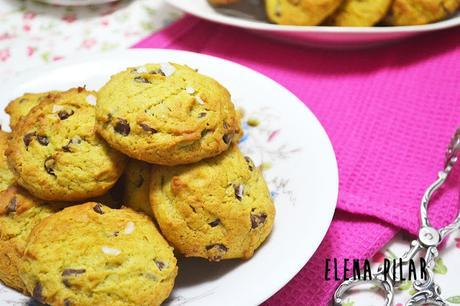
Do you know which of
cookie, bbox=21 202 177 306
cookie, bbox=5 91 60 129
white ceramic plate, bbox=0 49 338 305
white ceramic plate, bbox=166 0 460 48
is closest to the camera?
cookie, bbox=21 202 177 306

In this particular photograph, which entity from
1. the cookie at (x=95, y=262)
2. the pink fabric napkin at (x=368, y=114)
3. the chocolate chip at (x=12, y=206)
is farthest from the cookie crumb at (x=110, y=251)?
the pink fabric napkin at (x=368, y=114)

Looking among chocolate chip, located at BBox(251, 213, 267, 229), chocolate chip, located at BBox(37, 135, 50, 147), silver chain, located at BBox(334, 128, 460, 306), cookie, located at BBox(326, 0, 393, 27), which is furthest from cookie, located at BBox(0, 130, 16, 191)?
cookie, located at BBox(326, 0, 393, 27)

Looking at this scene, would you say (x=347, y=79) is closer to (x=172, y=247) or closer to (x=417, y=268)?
(x=417, y=268)

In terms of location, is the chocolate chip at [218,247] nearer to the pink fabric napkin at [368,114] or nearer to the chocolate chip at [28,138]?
the pink fabric napkin at [368,114]

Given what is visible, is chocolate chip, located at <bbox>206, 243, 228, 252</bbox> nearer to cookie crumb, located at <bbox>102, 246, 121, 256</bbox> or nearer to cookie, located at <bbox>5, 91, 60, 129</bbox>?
cookie crumb, located at <bbox>102, 246, 121, 256</bbox>

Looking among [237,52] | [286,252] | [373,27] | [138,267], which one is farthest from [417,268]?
[237,52]

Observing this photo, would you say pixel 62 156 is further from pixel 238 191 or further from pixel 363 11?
pixel 363 11
